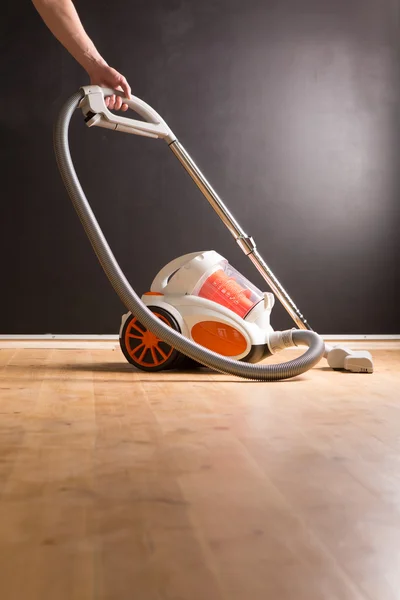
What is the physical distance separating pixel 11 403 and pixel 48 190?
196 cm

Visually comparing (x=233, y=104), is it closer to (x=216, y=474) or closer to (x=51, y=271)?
(x=51, y=271)

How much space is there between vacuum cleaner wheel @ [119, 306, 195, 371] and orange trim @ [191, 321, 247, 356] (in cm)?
7

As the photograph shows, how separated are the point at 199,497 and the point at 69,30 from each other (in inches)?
64.4

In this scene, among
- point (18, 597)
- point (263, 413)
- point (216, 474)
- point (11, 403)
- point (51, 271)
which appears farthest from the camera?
point (51, 271)

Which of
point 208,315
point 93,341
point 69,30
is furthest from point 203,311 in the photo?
point 93,341

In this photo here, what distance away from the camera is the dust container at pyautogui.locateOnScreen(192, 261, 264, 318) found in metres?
2.40

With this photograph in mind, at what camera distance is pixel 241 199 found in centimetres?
362

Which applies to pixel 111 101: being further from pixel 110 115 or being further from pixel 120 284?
pixel 120 284

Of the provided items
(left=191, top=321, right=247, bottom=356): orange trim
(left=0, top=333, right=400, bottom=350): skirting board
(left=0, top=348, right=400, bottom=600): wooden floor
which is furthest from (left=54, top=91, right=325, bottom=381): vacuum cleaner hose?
(left=0, top=333, right=400, bottom=350): skirting board

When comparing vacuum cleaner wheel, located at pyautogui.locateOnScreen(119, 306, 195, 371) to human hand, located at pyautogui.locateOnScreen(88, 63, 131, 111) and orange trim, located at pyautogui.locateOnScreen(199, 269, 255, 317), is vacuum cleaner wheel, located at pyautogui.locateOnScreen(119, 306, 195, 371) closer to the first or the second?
orange trim, located at pyautogui.locateOnScreen(199, 269, 255, 317)

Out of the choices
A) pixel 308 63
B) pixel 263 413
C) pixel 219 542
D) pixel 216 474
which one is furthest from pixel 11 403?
pixel 308 63

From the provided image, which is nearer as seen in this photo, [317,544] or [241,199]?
[317,544]

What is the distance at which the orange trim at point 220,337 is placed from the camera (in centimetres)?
234

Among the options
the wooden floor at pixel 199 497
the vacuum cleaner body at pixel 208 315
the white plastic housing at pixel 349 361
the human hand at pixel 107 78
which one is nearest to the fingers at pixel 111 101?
the human hand at pixel 107 78
